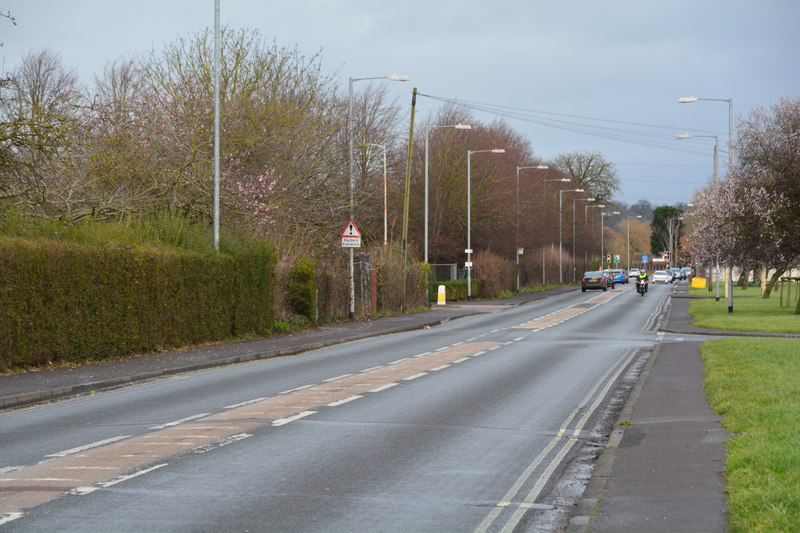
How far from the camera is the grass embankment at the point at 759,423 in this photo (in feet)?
21.1

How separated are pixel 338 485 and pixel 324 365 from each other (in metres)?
11.3

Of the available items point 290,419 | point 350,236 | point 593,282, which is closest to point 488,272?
point 593,282

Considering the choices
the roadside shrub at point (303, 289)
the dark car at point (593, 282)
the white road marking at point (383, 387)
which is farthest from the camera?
the dark car at point (593, 282)

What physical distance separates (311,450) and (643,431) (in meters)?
3.80

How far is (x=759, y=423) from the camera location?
1021 cm

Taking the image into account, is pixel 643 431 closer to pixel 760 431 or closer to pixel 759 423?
pixel 759 423

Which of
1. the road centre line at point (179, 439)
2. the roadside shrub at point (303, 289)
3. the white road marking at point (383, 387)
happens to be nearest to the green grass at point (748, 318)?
the roadside shrub at point (303, 289)

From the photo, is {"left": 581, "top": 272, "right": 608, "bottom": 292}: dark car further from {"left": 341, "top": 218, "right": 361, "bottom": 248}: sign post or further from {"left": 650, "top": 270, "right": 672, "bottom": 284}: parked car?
{"left": 341, "top": 218, "right": 361, "bottom": 248}: sign post

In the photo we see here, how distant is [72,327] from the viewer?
1845 cm

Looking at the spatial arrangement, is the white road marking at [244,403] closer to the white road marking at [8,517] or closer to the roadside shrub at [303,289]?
the white road marking at [8,517]

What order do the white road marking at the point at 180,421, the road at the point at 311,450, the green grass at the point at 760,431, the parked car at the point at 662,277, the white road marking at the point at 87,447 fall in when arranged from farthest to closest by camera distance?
1. the parked car at the point at 662,277
2. the white road marking at the point at 180,421
3. the white road marking at the point at 87,447
4. the road at the point at 311,450
5. the green grass at the point at 760,431

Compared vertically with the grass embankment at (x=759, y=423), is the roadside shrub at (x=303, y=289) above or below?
above

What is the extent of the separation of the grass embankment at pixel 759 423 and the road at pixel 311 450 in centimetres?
141

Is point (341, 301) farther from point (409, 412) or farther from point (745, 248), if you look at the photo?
point (409, 412)
